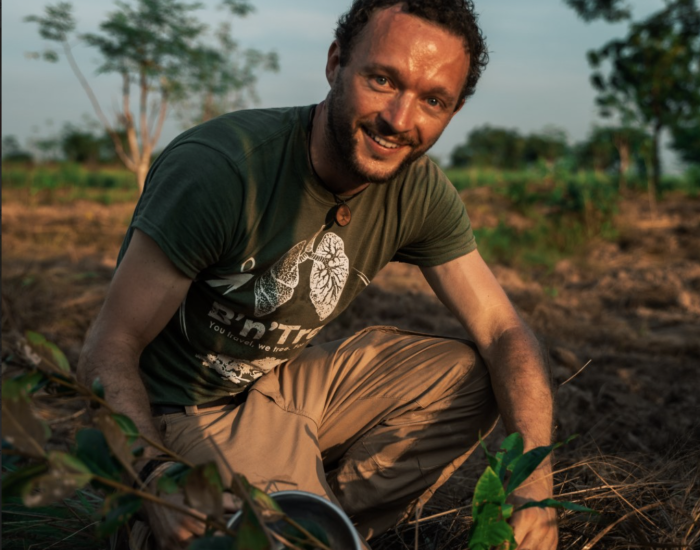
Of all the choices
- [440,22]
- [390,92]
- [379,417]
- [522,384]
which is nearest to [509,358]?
[522,384]

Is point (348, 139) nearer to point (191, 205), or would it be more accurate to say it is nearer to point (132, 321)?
point (191, 205)

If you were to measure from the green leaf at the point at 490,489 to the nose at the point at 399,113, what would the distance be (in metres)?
0.85

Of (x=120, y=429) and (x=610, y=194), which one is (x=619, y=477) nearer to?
(x=120, y=429)

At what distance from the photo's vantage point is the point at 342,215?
5.91ft

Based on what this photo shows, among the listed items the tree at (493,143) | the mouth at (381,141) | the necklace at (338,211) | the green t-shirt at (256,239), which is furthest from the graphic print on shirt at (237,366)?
the tree at (493,143)

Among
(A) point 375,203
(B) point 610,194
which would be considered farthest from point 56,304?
(B) point 610,194

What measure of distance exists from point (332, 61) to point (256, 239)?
0.58m

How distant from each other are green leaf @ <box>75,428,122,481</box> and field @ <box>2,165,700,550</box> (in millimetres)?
54

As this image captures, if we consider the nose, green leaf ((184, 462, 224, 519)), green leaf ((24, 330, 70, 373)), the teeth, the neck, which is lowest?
green leaf ((184, 462, 224, 519))

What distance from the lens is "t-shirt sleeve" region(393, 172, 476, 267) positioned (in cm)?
192

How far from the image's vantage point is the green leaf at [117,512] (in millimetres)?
912

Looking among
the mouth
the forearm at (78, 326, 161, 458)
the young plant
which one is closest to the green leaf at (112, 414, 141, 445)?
the young plant

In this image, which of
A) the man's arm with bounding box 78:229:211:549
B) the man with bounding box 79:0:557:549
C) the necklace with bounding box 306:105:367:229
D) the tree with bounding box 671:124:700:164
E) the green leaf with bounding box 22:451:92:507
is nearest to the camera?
the green leaf with bounding box 22:451:92:507

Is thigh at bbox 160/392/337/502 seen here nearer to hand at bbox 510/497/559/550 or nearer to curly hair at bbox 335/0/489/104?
hand at bbox 510/497/559/550
